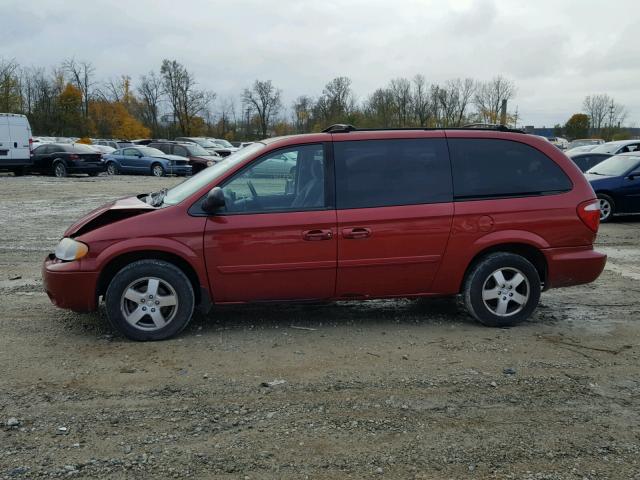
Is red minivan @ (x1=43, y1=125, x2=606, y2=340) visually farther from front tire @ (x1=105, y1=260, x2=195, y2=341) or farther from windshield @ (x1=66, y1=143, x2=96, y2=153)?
windshield @ (x1=66, y1=143, x2=96, y2=153)

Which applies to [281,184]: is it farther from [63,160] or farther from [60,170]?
[60,170]

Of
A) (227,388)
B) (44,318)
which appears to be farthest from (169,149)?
(227,388)

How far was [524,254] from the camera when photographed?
17.2ft

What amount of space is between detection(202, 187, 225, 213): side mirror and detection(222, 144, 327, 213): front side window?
143 mm

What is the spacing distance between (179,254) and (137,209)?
57 centimetres

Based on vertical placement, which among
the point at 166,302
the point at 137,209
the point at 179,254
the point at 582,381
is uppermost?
the point at 137,209

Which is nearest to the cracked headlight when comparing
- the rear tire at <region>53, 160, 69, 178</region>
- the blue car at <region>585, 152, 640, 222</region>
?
the blue car at <region>585, 152, 640, 222</region>

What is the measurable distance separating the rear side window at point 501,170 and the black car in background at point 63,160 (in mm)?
22435

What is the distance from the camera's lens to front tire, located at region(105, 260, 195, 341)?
184 inches

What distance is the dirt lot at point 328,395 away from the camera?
3074 millimetres

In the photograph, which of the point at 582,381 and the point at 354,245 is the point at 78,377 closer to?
the point at 354,245

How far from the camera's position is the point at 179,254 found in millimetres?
4715

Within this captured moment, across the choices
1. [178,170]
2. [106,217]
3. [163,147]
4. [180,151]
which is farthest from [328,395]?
[163,147]

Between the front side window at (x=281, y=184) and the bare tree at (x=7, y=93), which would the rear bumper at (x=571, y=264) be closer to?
the front side window at (x=281, y=184)
